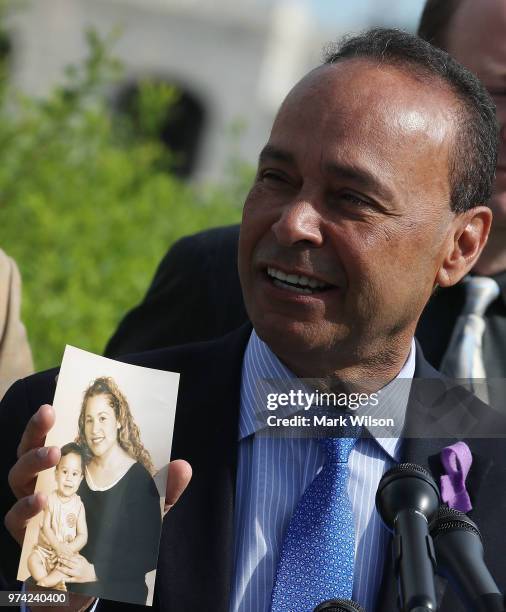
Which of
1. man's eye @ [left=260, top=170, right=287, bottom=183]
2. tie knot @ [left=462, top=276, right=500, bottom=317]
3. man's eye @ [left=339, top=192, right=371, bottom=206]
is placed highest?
tie knot @ [left=462, top=276, right=500, bottom=317]

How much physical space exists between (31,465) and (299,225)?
0.76 meters

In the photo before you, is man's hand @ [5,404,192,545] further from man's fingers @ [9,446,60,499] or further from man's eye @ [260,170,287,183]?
man's eye @ [260,170,287,183]

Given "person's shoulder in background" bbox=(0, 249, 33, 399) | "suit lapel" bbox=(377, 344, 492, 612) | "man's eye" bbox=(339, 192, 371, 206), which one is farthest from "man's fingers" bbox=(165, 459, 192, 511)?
"person's shoulder in background" bbox=(0, 249, 33, 399)

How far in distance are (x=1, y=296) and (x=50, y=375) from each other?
705mm

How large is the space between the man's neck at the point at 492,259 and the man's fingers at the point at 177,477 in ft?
4.88

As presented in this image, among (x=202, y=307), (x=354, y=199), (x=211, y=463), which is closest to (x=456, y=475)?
(x=211, y=463)

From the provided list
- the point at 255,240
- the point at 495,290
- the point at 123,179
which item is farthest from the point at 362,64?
the point at 123,179

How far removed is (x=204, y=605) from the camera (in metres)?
2.21

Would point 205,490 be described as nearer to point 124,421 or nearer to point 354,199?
point 124,421

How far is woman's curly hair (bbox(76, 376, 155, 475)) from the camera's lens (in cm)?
205

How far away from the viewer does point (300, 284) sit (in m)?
2.36

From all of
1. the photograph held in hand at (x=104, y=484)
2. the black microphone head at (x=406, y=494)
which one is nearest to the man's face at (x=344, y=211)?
the photograph held in hand at (x=104, y=484)

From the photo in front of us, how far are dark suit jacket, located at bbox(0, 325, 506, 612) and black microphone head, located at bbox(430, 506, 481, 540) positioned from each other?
1.34 ft

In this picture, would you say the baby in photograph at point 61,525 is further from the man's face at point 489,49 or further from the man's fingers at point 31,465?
the man's face at point 489,49
